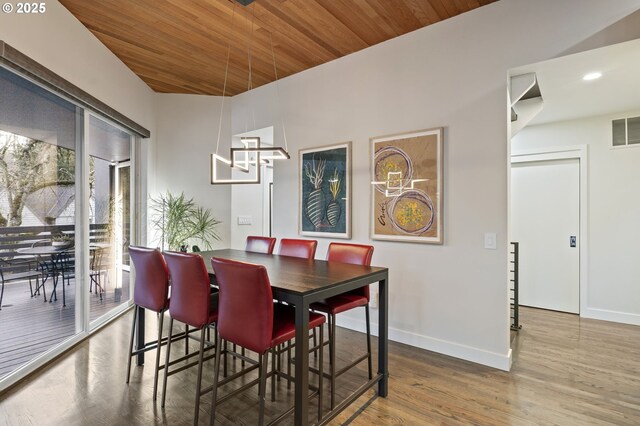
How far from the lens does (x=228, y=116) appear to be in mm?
5156

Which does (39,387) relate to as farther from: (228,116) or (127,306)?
(228,116)

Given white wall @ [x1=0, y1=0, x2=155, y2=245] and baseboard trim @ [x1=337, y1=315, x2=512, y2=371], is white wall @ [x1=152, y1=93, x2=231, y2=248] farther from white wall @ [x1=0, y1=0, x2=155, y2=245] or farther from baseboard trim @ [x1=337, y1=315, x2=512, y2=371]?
baseboard trim @ [x1=337, y1=315, x2=512, y2=371]

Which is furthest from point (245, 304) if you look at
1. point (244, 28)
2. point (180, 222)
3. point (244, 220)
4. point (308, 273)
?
point (244, 220)

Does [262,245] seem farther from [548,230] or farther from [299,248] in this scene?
[548,230]

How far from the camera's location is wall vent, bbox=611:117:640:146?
12.9 ft

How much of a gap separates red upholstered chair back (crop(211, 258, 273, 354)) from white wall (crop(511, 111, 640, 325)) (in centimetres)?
449

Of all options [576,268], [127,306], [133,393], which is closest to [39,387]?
[133,393]

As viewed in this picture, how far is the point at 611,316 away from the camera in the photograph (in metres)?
4.00

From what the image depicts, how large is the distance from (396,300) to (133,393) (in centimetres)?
241

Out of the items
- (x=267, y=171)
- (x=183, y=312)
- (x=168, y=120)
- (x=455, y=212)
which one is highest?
(x=168, y=120)

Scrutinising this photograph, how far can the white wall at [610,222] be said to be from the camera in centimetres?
392

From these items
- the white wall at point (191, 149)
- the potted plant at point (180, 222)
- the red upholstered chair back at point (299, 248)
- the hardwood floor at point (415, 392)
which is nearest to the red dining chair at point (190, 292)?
the hardwood floor at point (415, 392)

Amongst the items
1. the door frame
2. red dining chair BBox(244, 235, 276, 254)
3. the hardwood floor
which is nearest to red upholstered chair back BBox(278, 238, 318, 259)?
red dining chair BBox(244, 235, 276, 254)

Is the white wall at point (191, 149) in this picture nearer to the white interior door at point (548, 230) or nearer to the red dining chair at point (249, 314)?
the red dining chair at point (249, 314)
